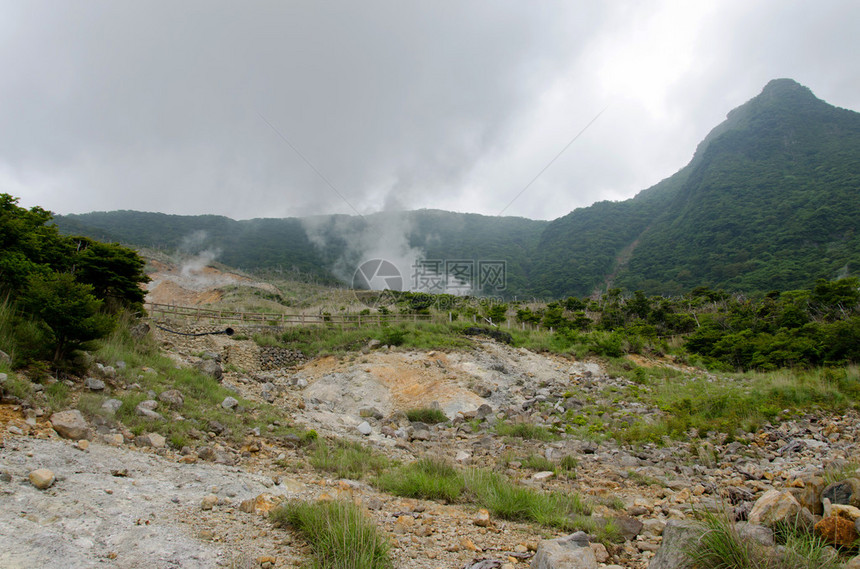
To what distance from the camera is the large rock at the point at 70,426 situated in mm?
4613

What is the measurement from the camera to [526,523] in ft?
13.1

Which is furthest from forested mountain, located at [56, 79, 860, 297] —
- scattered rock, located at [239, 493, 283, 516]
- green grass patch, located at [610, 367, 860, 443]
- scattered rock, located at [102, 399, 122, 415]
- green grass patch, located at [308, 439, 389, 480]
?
scattered rock, located at [102, 399, 122, 415]

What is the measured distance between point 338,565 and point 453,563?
946 millimetres

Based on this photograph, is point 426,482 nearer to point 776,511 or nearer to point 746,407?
point 776,511

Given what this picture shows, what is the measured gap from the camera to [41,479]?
132 inches

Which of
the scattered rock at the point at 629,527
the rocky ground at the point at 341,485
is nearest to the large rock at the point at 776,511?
the rocky ground at the point at 341,485

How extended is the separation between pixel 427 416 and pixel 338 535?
27.7 ft

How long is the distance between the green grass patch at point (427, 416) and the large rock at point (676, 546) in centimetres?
863

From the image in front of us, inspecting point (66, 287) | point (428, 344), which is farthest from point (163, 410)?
point (428, 344)

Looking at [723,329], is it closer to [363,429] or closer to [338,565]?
[363,429]

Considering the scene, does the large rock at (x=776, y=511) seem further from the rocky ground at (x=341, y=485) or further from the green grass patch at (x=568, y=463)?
the green grass patch at (x=568, y=463)

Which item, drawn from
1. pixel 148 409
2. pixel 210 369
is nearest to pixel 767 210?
pixel 210 369

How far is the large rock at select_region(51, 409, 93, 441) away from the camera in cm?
461

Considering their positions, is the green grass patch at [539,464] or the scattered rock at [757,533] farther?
the green grass patch at [539,464]
